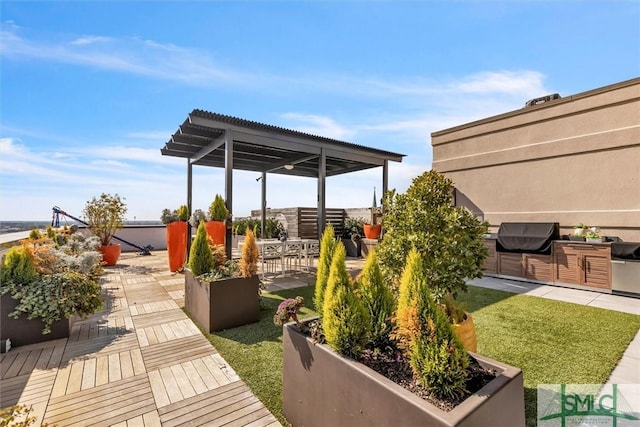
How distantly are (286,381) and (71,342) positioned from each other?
2.97m

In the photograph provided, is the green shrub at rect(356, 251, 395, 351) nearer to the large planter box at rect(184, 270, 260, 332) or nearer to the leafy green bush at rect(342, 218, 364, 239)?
the large planter box at rect(184, 270, 260, 332)

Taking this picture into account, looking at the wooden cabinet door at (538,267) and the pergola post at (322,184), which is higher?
the pergola post at (322,184)

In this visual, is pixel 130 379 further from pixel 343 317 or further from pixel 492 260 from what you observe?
pixel 492 260

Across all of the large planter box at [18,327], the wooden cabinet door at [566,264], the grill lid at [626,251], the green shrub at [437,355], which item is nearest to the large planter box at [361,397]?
the green shrub at [437,355]

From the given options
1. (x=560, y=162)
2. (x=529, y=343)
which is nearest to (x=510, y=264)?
(x=560, y=162)

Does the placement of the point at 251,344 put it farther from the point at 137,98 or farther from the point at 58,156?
the point at 58,156

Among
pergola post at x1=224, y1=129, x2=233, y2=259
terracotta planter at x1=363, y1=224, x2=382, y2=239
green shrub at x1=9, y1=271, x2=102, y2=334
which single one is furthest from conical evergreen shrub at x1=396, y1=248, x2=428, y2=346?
terracotta planter at x1=363, y1=224, x2=382, y2=239

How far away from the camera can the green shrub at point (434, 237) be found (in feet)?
7.45

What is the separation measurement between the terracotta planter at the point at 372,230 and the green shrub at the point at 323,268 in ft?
25.4

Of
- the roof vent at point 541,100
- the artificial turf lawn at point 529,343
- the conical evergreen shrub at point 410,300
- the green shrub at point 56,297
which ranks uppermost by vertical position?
the roof vent at point 541,100

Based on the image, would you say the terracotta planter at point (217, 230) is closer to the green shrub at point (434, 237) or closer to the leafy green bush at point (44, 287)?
the leafy green bush at point (44, 287)

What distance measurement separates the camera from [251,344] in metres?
3.13

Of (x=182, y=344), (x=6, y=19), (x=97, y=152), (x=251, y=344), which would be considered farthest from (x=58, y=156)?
(x=251, y=344)

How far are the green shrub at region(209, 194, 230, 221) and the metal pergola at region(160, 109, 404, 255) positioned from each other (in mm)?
291
